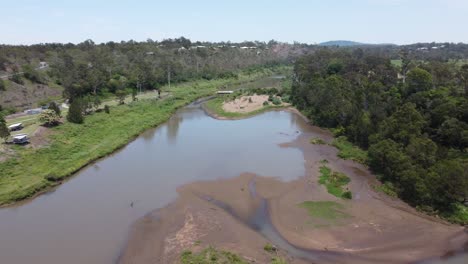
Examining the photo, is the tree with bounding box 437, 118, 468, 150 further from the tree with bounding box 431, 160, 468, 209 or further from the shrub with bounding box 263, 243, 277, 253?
the shrub with bounding box 263, 243, 277, 253

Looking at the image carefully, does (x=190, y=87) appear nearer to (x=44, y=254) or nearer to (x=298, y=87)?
(x=298, y=87)

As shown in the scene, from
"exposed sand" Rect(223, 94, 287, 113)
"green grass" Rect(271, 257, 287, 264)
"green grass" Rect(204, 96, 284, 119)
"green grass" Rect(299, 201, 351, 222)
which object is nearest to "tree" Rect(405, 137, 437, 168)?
"green grass" Rect(299, 201, 351, 222)

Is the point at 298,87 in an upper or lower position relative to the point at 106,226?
upper

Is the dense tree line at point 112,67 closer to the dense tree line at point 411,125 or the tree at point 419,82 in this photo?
the dense tree line at point 411,125

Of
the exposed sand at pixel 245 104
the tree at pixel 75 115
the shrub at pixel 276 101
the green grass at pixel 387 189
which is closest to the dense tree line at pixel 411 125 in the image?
the green grass at pixel 387 189

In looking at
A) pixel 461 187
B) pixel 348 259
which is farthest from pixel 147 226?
pixel 461 187

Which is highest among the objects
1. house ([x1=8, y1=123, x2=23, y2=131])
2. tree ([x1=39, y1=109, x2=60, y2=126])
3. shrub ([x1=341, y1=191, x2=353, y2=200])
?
tree ([x1=39, y1=109, x2=60, y2=126])
